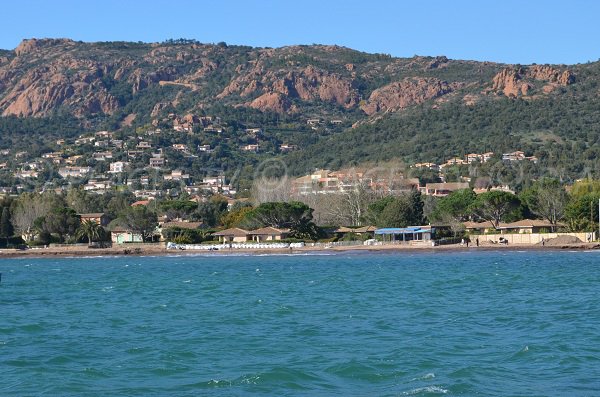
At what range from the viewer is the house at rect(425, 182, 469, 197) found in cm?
13788

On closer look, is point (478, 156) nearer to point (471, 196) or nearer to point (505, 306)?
point (471, 196)

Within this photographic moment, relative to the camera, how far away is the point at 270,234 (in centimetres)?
9825

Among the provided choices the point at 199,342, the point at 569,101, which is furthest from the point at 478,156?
the point at 199,342

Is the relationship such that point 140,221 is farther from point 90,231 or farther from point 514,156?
point 514,156

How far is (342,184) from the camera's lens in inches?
4958

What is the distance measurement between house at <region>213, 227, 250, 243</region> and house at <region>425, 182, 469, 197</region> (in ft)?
138

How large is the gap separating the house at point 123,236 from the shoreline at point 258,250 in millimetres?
7271

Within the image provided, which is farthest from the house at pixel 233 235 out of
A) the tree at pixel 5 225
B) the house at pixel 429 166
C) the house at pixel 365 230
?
the house at pixel 429 166

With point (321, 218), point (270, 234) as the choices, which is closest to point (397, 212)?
point (270, 234)

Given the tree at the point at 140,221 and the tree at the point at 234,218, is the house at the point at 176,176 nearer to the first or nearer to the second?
the tree at the point at 234,218

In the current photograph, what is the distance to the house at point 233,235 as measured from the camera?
100 metres

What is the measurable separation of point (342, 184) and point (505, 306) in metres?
88.5

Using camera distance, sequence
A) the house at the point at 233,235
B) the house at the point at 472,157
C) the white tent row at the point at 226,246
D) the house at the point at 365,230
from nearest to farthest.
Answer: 1. the white tent row at the point at 226,246
2. the house at the point at 233,235
3. the house at the point at 365,230
4. the house at the point at 472,157

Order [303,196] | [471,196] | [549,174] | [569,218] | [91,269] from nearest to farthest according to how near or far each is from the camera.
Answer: [91,269], [569,218], [471,196], [303,196], [549,174]
